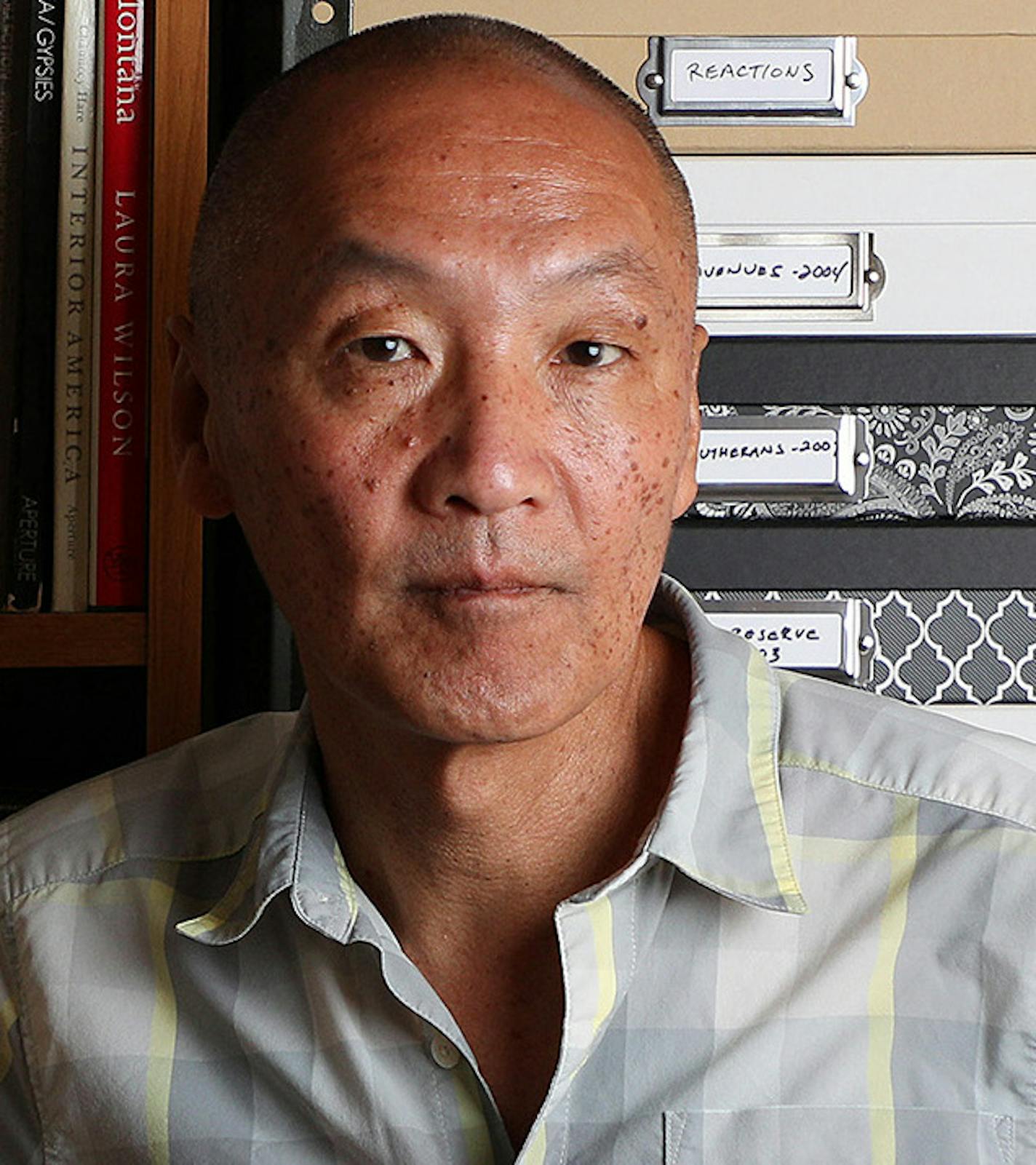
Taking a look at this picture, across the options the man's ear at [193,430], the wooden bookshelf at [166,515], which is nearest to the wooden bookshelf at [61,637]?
the wooden bookshelf at [166,515]

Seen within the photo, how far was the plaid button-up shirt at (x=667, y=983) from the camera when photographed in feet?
2.82

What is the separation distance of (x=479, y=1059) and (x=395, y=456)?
33 centimetres

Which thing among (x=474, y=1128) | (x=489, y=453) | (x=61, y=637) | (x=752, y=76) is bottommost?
(x=474, y=1128)

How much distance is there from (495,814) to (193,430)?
0.28 meters

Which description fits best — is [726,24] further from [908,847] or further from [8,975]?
[8,975]

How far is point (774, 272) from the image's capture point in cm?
100

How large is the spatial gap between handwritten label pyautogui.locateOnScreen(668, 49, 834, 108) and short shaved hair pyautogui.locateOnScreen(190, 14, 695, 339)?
6 cm

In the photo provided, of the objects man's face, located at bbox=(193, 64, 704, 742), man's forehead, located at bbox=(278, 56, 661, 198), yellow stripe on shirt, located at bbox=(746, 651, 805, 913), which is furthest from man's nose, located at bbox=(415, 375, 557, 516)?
yellow stripe on shirt, located at bbox=(746, 651, 805, 913)

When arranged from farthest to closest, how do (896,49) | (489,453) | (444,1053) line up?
(896,49) → (444,1053) → (489,453)

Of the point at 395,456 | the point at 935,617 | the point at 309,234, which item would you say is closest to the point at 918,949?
the point at 935,617

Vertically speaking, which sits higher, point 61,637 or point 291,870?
point 61,637

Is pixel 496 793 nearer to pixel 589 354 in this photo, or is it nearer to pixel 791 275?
pixel 589 354

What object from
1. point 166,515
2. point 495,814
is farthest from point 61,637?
point 495,814

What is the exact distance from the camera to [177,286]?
3.44 ft
